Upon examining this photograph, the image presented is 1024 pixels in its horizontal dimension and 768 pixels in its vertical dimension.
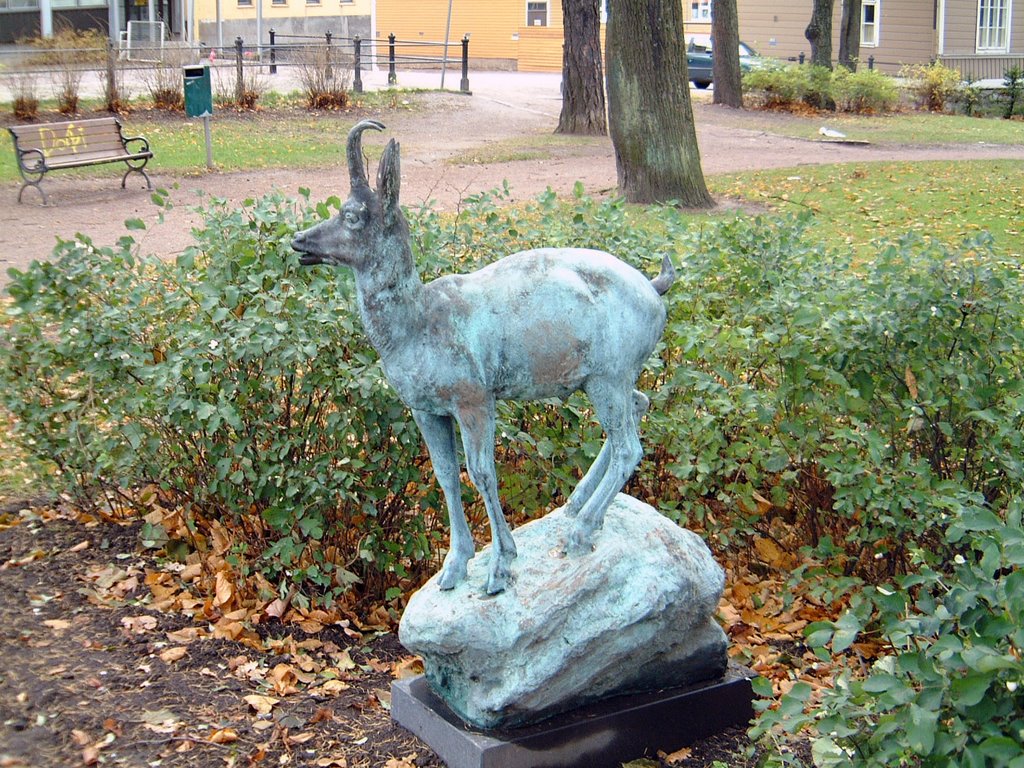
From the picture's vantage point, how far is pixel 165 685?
4.80 meters

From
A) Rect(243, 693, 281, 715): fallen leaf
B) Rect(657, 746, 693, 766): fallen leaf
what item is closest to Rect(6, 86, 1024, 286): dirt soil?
Rect(243, 693, 281, 715): fallen leaf

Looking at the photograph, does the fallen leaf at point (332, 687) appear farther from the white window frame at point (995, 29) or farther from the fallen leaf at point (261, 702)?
the white window frame at point (995, 29)

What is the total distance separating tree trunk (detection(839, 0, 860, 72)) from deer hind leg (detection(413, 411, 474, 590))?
1255 inches

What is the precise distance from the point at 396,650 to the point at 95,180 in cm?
1544

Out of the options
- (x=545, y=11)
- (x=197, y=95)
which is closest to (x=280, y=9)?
(x=545, y=11)

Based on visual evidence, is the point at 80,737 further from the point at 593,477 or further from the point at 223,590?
the point at 593,477

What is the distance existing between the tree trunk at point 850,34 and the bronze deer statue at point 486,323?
104 feet

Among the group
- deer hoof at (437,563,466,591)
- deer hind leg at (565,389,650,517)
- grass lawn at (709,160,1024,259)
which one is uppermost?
grass lawn at (709,160,1024,259)

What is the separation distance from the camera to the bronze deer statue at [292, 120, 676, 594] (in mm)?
3994

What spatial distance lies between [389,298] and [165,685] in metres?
1.98

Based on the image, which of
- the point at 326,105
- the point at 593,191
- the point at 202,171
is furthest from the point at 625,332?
the point at 326,105

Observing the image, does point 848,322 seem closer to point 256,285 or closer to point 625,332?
point 625,332

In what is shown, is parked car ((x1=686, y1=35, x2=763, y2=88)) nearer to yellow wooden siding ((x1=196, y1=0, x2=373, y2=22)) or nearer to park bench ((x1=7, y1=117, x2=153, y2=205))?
yellow wooden siding ((x1=196, y1=0, x2=373, y2=22))

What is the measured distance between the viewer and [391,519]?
555 cm
